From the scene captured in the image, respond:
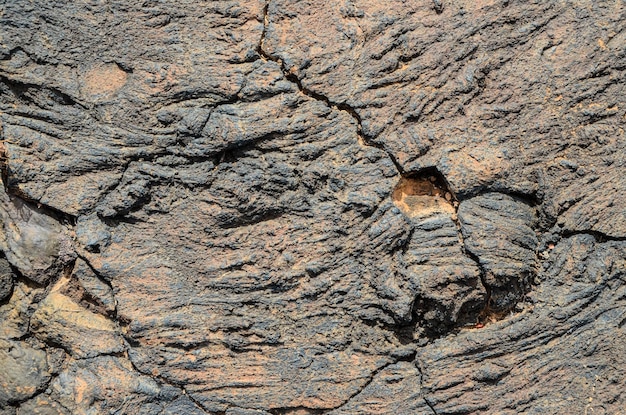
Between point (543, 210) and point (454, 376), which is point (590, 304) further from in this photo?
point (454, 376)

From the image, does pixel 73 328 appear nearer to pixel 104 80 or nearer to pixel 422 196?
pixel 104 80

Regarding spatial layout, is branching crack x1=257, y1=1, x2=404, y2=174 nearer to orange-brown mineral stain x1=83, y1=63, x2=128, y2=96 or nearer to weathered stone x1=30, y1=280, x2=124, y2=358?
orange-brown mineral stain x1=83, y1=63, x2=128, y2=96

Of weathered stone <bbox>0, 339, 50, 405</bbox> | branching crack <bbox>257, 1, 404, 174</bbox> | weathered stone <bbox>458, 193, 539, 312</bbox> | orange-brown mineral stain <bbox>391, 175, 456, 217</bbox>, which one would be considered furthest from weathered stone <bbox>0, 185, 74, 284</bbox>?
weathered stone <bbox>458, 193, 539, 312</bbox>

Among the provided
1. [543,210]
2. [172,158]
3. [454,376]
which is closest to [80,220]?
[172,158]

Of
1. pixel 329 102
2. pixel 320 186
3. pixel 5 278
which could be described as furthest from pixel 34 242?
pixel 329 102

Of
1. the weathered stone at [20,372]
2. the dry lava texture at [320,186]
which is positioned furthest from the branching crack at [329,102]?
the weathered stone at [20,372]

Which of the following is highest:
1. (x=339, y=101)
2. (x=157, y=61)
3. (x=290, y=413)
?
(x=157, y=61)
